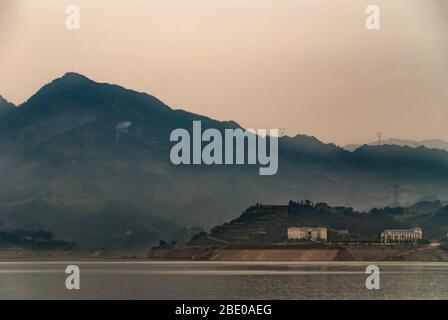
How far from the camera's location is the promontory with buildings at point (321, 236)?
76.7 metres

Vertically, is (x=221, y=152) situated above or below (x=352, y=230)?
above

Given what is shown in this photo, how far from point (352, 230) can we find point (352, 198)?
613 inches

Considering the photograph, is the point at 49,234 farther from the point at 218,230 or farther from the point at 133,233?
the point at 218,230

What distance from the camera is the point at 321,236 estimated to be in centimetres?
8075

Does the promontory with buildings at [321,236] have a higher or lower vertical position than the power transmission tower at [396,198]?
lower

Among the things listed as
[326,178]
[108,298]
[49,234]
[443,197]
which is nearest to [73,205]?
[49,234]

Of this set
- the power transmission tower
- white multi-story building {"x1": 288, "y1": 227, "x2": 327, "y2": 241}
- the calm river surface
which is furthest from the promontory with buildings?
the calm river surface

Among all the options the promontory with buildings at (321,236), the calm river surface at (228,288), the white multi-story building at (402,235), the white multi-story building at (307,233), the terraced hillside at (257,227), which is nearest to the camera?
the calm river surface at (228,288)

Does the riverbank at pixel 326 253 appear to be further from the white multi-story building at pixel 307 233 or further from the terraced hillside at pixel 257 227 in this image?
the white multi-story building at pixel 307 233

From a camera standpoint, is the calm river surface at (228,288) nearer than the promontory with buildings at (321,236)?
Yes

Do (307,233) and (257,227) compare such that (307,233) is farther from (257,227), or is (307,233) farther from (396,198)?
(396,198)

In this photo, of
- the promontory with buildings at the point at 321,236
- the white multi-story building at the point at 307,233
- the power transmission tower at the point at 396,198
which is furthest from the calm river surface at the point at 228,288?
the power transmission tower at the point at 396,198

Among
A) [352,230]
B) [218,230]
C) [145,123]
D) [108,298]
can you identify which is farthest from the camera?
[145,123]

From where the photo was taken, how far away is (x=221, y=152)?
347 ft
